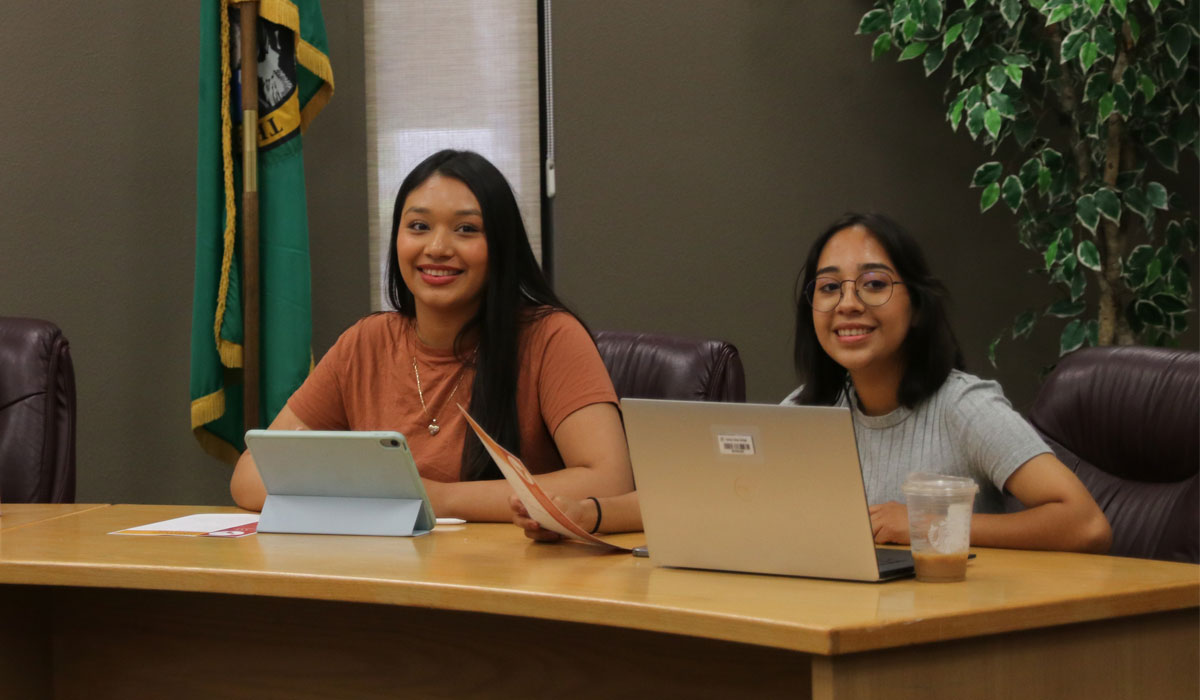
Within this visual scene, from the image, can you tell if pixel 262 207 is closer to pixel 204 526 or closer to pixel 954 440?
pixel 204 526

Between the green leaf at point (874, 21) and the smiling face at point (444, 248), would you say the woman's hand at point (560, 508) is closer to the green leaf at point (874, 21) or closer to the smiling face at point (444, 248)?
the smiling face at point (444, 248)

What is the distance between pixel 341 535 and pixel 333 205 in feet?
6.41

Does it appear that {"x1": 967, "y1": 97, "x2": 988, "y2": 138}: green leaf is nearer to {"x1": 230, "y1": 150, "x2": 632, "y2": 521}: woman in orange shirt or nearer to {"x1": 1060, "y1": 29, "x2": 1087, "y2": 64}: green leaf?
{"x1": 1060, "y1": 29, "x2": 1087, "y2": 64}: green leaf

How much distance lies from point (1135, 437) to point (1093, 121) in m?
1.50

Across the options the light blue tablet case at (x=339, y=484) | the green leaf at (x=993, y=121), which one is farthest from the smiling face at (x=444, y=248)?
the green leaf at (x=993, y=121)

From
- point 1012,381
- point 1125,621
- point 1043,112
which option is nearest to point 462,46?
point 1043,112

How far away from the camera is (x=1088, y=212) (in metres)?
3.11

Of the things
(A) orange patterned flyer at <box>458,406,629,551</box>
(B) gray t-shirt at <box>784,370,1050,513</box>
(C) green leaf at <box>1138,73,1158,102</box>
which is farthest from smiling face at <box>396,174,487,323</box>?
(C) green leaf at <box>1138,73,1158,102</box>

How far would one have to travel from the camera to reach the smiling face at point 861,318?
190 centimetres

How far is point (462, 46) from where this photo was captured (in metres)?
3.56

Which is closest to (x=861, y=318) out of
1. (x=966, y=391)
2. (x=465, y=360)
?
(x=966, y=391)

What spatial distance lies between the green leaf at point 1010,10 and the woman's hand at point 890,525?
5.74 ft

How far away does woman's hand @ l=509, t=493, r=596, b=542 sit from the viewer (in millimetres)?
1725

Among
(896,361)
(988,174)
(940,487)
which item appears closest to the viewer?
(940,487)
